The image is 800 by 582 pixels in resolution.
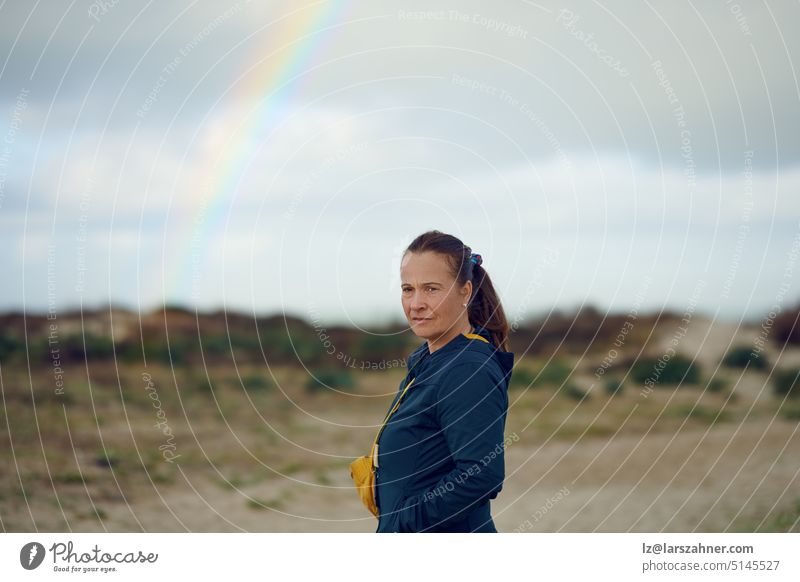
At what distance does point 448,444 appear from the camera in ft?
12.1

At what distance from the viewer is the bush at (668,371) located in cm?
1936

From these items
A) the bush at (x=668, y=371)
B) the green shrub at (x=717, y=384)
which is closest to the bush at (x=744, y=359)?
the green shrub at (x=717, y=384)

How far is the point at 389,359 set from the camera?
21125 millimetres

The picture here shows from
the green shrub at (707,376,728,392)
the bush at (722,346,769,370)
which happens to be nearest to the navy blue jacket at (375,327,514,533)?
the green shrub at (707,376,728,392)

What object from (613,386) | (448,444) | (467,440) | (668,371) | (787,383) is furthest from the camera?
(613,386)

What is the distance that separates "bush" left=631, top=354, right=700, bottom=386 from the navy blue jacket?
16265mm

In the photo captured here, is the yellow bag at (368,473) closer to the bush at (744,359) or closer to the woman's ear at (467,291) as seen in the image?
the woman's ear at (467,291)

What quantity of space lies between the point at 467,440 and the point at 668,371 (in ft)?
55.8

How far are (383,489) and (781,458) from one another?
12516 mm

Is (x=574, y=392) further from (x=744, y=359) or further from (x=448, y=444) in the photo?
(x=448, y=444)

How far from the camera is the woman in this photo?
3.59m

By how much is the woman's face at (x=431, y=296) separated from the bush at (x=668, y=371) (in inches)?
636

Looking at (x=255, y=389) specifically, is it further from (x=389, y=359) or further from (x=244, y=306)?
(x=389, y=359)

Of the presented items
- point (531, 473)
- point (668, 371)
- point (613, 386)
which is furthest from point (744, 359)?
point (531, 473)
